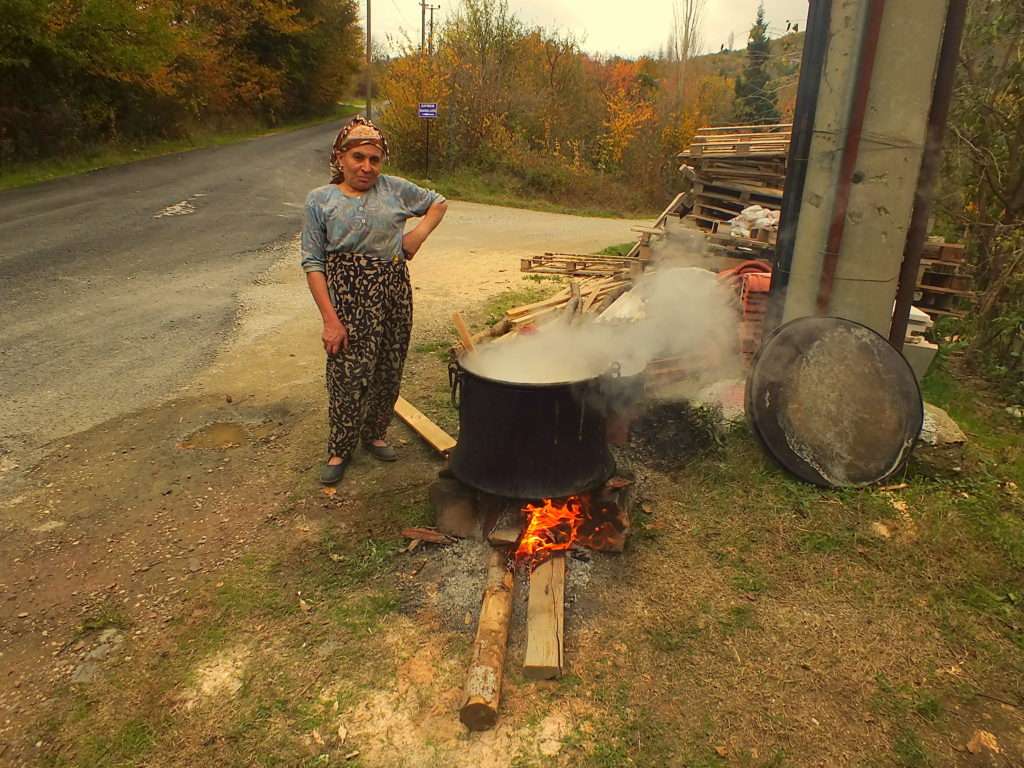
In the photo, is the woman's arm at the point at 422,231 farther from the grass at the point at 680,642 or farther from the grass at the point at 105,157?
the grass at the point at 105,157

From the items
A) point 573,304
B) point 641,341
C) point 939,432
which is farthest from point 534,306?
point 939,432

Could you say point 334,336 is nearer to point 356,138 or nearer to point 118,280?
point 356,138

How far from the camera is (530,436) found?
3070 millimetres

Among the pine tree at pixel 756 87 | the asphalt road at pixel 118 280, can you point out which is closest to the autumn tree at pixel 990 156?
the asphalt road at pixel 118 280

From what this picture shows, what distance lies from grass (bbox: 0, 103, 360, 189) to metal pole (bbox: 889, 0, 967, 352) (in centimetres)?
1575

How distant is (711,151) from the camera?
9141 mm

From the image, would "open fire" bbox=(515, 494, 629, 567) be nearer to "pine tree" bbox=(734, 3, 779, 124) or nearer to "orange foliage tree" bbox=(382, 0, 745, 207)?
"orange foliage tree" bbox=(382, 0, 745, 207)

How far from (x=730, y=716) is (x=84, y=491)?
11.7 feet

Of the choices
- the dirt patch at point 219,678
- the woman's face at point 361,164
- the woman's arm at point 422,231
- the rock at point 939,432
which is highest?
the woman's face at point 361,164

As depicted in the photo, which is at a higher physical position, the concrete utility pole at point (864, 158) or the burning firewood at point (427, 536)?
the concrete utility pole at point (864, 158)

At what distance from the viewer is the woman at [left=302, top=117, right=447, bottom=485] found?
3.42m

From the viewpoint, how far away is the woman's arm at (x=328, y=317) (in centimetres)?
344

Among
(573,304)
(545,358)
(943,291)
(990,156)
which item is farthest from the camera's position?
(943,291)

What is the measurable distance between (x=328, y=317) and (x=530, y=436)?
1276 millimetres
